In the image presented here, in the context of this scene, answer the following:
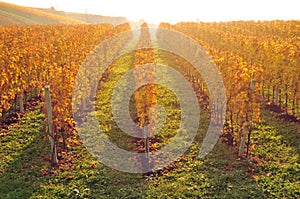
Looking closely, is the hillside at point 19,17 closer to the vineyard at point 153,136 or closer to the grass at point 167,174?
the vineyard at point 153,136

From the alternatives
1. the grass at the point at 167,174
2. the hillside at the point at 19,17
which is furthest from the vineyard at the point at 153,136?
the hillside at the point at 19,17

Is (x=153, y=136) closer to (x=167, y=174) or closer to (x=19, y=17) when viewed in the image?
(x=167, y=174)

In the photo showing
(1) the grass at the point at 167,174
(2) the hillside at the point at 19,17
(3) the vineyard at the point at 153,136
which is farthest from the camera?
(2) the hillside at the point at 19,17

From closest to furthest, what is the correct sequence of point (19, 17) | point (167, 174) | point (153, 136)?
point (167, 174), point (153, 136), point (19, 17)

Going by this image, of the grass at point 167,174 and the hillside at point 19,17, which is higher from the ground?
the hillside at point 19,17

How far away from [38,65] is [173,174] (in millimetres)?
11473

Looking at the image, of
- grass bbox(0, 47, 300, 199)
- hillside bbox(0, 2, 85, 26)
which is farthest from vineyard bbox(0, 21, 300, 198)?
hillside bbox(0, 2, 85, 26)

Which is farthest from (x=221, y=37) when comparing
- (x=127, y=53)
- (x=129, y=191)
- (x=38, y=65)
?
(x=129, y=191)

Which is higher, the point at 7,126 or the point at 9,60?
the point at 9,60

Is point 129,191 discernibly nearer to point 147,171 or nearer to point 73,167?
point 147,171

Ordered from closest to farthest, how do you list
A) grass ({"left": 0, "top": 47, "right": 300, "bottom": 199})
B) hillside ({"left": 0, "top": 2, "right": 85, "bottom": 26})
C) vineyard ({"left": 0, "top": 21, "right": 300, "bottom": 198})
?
grass ({"left": 0, "top": 47, "right": 300, "bottom": 199})
vineyard ({"left": 0, "top": 21, "right": 300, "bottom": 198})
hillside ({"left": 0, "top": 2, "right": 85, "bottom": 26})

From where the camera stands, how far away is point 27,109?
16.8m

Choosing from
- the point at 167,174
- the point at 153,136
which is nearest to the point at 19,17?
the point at 153,136

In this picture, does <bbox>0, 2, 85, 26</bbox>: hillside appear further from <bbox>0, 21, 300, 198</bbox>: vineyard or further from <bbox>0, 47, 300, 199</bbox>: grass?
<bbox>0, 47, 300, 199</bbox>: grass
